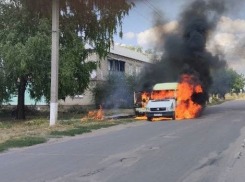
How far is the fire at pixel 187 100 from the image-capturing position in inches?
961

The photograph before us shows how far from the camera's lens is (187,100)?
25.2m

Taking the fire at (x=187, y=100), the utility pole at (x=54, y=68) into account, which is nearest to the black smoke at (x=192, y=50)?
the fire at (x=187, y=100)

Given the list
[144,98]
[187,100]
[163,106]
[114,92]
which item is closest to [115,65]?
[114,92]

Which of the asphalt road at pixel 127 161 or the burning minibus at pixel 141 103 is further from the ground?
Result: the burning minibus at pixel 141 103

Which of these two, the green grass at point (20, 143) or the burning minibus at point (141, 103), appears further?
the burning minibus at point (141, 103)

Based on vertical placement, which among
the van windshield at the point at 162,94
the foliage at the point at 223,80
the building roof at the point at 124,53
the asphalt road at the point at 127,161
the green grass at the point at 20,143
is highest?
the building roof at the point at 124,53

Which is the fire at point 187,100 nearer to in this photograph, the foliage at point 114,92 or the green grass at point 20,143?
the foliage at point 114,92

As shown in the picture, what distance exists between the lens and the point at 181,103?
2458 centimetres

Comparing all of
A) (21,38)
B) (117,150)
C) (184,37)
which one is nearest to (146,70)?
(184,37)

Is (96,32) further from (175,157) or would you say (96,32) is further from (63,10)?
(175,157)

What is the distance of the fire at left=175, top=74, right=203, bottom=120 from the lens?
24406 millimetres

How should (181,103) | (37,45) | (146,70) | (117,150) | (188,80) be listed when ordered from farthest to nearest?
1. (146,70)
2. (188,80)
3. (181,103)
4. (37,45)
5. (117,150)

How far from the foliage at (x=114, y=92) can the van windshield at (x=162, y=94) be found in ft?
42.2

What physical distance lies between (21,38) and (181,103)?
36.3 feet
